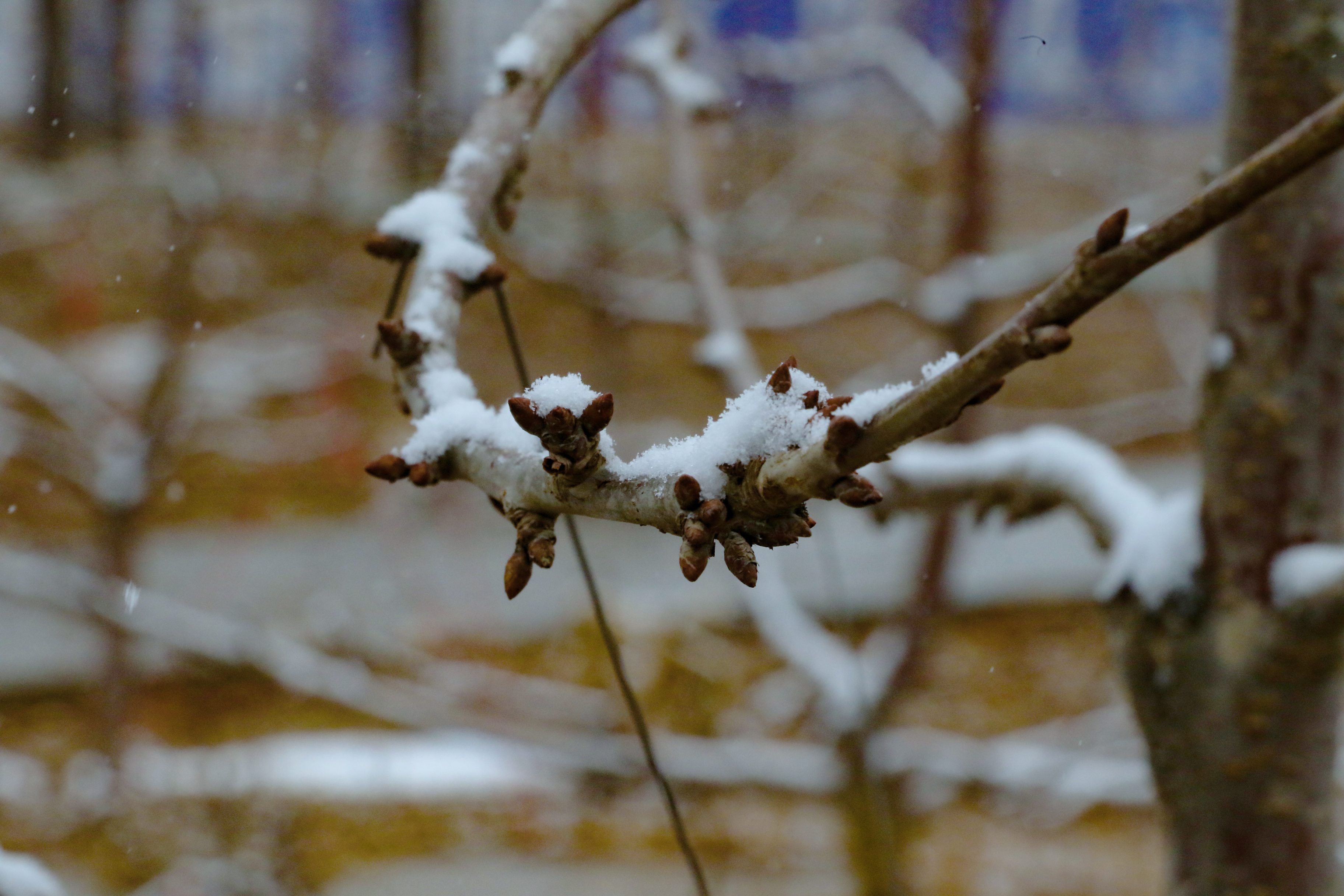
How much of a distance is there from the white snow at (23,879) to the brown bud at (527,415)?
1.75ft

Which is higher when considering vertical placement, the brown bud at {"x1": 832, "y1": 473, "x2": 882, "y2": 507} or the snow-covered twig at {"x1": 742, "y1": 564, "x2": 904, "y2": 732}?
the snow-covered twig at {"x1": 742, "y1": 564, "x2": 904, "y2": 732}

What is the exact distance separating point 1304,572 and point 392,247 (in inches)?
31.4

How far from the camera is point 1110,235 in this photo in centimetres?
26

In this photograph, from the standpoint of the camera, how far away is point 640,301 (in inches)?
90.1

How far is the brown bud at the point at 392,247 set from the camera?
1.75 ft

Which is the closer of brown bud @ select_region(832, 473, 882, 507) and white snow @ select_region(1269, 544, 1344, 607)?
brown bud @ select_region(832, 473, 882, 507)

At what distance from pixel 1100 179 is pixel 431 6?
7.00ft

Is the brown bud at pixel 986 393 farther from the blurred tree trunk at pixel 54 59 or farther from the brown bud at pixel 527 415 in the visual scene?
the blurred tree trunk at pixel 54 59

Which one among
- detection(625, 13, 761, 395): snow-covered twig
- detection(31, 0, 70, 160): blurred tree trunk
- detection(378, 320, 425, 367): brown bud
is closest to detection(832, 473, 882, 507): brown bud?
detection(378, 320, 425, 367): brown bud

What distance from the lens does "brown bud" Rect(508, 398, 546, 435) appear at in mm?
288

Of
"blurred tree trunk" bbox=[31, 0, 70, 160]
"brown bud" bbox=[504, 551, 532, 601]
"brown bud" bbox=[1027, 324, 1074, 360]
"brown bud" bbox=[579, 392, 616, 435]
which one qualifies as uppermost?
"blurred tree trunk" bbox=[31, 0, 70, 160]

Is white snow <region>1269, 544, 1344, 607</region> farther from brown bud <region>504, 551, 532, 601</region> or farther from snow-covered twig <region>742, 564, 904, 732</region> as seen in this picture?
brown bud <region>504, 551, 532, 601</region>

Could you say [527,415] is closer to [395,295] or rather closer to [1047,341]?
Answer: [1047,341]

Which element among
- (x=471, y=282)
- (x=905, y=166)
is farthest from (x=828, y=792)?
(x=905, y=166)
